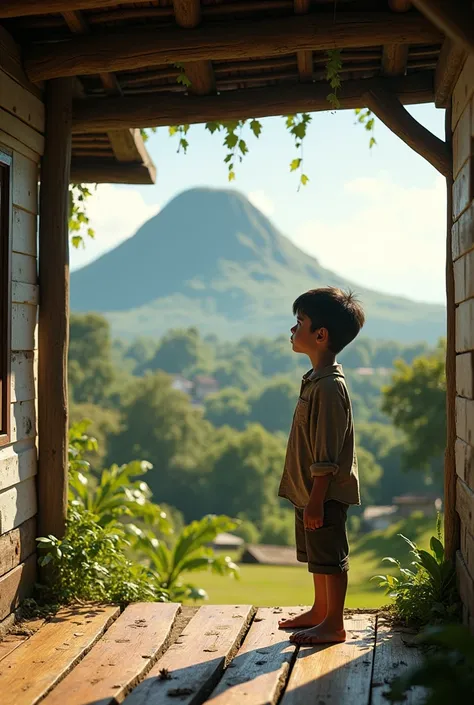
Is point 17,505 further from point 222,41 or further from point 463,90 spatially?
point 463,90

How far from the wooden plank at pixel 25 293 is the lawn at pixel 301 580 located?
694 cm

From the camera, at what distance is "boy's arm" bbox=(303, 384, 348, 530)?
4.38 m

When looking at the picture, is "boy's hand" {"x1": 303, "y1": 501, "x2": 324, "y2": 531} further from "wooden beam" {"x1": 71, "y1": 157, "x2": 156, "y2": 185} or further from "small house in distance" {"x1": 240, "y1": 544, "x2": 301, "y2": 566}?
"small house in distance" {"x1": 240, "y1": 544, "x2": 301, "y2": 566}

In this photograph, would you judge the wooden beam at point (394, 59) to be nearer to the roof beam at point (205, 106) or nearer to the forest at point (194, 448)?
the roof beam at point (205, 106)

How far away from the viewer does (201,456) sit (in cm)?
6812

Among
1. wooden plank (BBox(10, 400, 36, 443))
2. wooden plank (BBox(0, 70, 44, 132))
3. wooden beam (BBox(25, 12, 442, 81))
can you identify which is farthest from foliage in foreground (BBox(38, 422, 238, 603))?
wooden beam (BBox(25, 12, 442, 81))

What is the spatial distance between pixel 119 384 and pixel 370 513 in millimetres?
25540

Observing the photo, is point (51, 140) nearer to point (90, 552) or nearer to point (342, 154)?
point (90, 552)

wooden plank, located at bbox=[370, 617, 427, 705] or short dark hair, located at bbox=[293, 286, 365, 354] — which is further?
short dark hair, located at bbox=[293, 286, 365, 354]

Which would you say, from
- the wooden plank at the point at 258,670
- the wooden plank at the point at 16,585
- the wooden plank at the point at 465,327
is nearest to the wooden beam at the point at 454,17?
the wooden plank at the point at 465,327

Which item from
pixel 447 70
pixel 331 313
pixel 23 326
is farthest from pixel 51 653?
pixel 447 70

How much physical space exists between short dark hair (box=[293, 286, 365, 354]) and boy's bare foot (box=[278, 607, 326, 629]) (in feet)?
4.76

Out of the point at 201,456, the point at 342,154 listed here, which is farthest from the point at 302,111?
the point at 342,154

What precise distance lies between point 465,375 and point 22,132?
9.34ft
